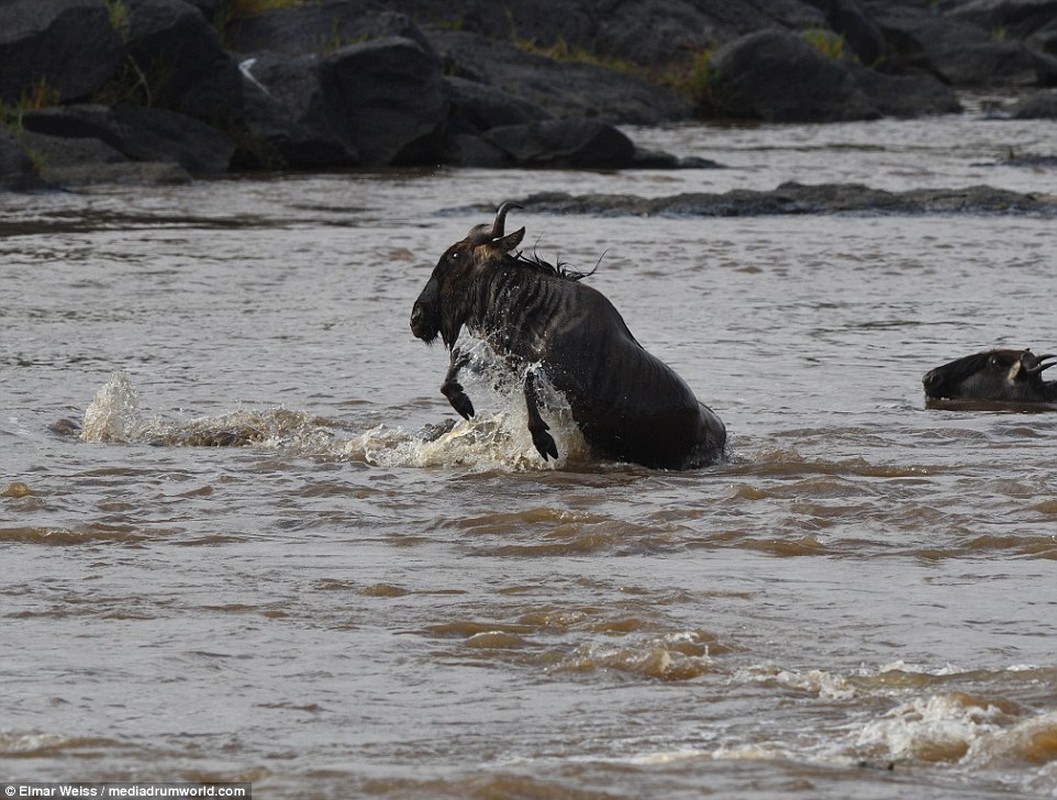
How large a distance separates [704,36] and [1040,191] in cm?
1814

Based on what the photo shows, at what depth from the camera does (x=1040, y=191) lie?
2181cm

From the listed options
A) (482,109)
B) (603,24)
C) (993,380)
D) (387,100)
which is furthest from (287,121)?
(993,380)

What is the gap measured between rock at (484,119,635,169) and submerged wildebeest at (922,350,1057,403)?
52.5 ft

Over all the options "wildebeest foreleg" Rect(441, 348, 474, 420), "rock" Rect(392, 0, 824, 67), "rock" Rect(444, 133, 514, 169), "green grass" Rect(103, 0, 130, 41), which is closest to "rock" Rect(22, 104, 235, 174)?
"green grass" Rect(103, 0, 130, 41)

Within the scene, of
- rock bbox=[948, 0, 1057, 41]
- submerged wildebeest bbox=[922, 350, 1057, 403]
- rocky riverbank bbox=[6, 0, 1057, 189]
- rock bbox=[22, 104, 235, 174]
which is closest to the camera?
submerged wildebeest bbox=[922, 350, 1057, 403]

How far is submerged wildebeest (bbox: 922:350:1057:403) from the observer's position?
10.6 m

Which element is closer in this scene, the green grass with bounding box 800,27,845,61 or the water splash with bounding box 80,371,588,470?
the water splash with bounding box 80,371,588,470

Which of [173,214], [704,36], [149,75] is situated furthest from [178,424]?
[704,36]

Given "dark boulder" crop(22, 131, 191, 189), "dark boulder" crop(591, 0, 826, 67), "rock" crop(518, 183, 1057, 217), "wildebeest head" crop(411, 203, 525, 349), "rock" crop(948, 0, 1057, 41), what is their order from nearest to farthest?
"wildebeest head" crop(411, 203, 525, 349) < "rock" crop(518, 183, 1057, 217) < "dark boulder" crop(22, 131, 191, 189) < "dark boulder" crop(591, 0, 826, 67) < "rock" crop(948, 0, 1057, 41)

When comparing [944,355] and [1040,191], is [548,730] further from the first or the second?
[1040,191]

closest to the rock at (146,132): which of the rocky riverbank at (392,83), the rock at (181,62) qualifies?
the rocky riverbank at (392,83)

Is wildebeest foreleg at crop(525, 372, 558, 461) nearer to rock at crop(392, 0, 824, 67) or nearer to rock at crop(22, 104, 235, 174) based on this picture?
rock at crop(22, 104, 235, 174)

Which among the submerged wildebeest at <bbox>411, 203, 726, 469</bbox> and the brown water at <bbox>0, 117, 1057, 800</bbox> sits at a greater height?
the submerged wildebeest at <bbox>411, 203, 726, 469</bbox>

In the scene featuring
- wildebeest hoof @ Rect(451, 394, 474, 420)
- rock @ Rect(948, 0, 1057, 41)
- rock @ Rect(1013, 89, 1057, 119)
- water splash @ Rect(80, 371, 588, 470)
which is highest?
rock @ Rect(948, 0, 1057, 41)
